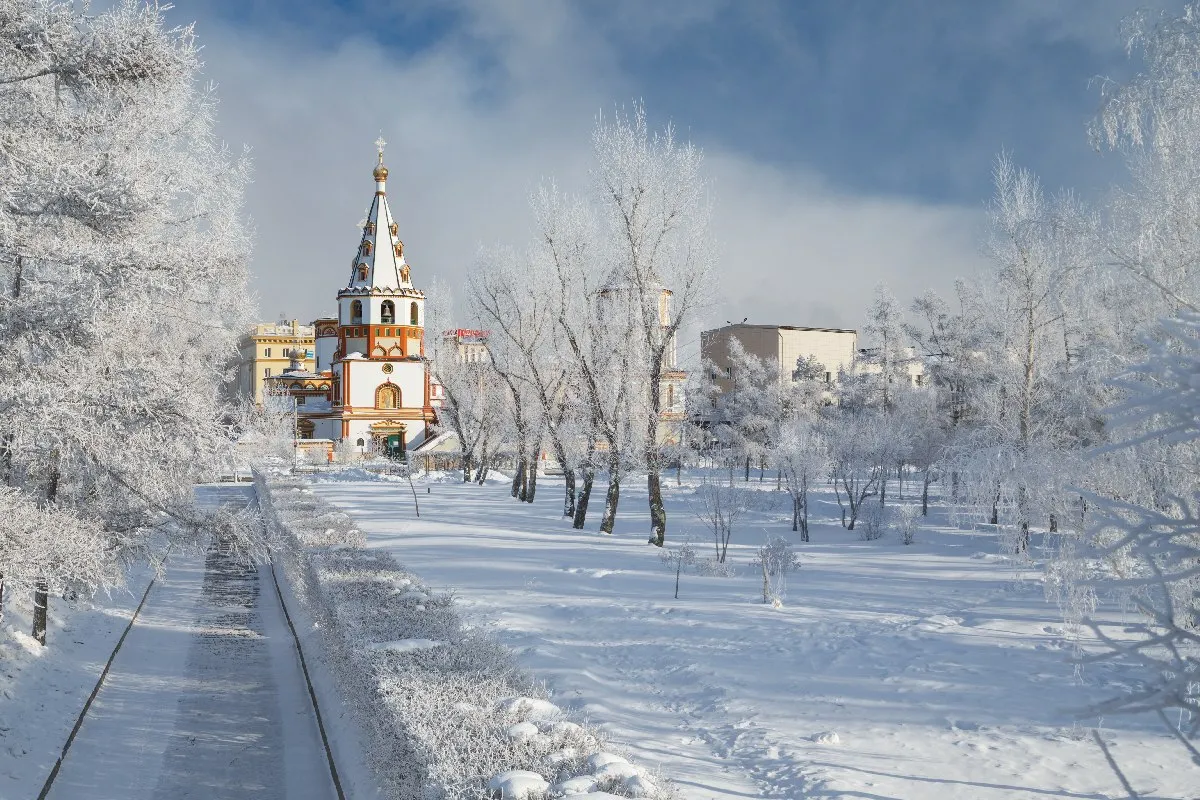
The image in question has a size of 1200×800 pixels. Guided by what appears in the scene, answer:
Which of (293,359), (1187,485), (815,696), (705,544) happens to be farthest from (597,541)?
(293,359)

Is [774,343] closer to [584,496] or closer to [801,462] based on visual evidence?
[801,462]

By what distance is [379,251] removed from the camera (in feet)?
170

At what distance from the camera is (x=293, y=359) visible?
Answer: 65.9 meters

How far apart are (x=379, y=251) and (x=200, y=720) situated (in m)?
44.9

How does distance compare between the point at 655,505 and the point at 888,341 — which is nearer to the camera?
the point at 655,505

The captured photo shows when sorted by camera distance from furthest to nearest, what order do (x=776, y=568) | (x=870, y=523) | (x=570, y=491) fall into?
1. (x=570, y=491)
2. (x=870, y=523)
3. (x=776, y=568)

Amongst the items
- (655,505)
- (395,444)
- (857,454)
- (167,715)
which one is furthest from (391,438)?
(167,715)

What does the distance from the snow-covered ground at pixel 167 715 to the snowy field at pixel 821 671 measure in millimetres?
2531

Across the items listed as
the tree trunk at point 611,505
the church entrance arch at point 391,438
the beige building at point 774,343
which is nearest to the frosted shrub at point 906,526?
the tree trunk at point 611,505

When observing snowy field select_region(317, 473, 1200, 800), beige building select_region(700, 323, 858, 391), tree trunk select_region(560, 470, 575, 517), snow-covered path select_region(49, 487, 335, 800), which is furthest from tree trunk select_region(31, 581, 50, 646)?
beige building select_region(700, 323, 858, 391)

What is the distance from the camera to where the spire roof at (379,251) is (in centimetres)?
5159

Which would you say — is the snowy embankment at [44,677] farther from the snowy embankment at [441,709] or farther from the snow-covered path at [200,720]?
the snowy embankment at [441,709]

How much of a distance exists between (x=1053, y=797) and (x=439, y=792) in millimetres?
4286

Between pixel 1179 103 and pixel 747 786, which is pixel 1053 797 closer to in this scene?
pixel 747 786
